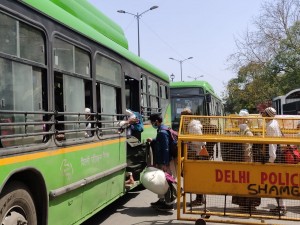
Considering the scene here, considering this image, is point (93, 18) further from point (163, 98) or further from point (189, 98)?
point (189, 98)

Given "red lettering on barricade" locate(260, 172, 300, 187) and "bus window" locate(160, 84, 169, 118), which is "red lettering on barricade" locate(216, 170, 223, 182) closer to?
"red lettering on barricade" locate(260, 172, 300, 187)

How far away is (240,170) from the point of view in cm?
608

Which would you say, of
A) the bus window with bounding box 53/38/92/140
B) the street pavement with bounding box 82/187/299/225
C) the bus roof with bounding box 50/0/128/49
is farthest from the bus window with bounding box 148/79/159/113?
the bus window with bounding box 53/38/92/140

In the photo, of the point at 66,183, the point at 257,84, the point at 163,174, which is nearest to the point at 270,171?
the point at 163,174

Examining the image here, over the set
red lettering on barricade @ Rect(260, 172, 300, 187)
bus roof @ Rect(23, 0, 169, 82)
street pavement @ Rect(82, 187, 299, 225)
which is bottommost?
street pavement @ Rect(82, 187, 299, 225)

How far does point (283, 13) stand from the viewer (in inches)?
1465

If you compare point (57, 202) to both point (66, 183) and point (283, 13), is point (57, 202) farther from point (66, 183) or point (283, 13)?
point (283, 13)

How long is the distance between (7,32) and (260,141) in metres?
3.50

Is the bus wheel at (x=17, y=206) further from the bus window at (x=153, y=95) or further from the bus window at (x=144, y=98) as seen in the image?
the bus window at (x=153, y=95)

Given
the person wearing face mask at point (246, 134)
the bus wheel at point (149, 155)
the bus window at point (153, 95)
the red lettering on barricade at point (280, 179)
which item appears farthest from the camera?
the bus window at point (153, 95)

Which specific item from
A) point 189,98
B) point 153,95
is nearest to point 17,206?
point 153,95

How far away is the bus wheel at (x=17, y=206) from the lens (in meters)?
3.96

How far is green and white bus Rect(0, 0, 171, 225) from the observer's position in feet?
13.4

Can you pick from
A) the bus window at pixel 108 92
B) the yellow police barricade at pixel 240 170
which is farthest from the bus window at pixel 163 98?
the yellow police barricade at pixel 240 170
